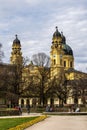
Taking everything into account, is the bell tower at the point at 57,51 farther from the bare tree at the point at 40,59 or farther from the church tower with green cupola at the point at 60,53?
the bare tree at the point at 40,59

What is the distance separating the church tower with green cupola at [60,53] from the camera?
151m

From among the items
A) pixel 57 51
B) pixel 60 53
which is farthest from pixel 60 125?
pixel 60 53

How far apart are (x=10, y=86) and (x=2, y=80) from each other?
23.2 feet

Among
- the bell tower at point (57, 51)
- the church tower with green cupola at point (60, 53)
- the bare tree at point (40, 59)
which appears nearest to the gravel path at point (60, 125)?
the bare tree at point (40, 59)

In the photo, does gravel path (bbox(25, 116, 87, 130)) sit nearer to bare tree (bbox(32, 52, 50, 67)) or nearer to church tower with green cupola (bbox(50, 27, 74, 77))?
bare tree (bbox(32, 52, 50, 67))

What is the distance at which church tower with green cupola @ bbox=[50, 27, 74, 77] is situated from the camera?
495 ft

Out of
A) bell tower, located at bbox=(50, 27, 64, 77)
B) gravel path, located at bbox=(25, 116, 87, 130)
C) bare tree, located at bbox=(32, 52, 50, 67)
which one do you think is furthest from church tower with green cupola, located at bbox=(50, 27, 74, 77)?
gravel path, located at bbox=(25, 116, 87, 130)

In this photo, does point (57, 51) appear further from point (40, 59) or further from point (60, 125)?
point (60, 125)

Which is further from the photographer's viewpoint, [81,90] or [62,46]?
[62,46]

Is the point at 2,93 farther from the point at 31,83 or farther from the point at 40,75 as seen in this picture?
the point at 40,75

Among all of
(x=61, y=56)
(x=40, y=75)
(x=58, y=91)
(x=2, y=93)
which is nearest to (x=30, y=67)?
(x=40, y=75)

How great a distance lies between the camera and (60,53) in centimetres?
15675

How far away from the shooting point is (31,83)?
84.3 meters

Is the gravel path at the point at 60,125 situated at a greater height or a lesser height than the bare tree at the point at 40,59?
lesser
